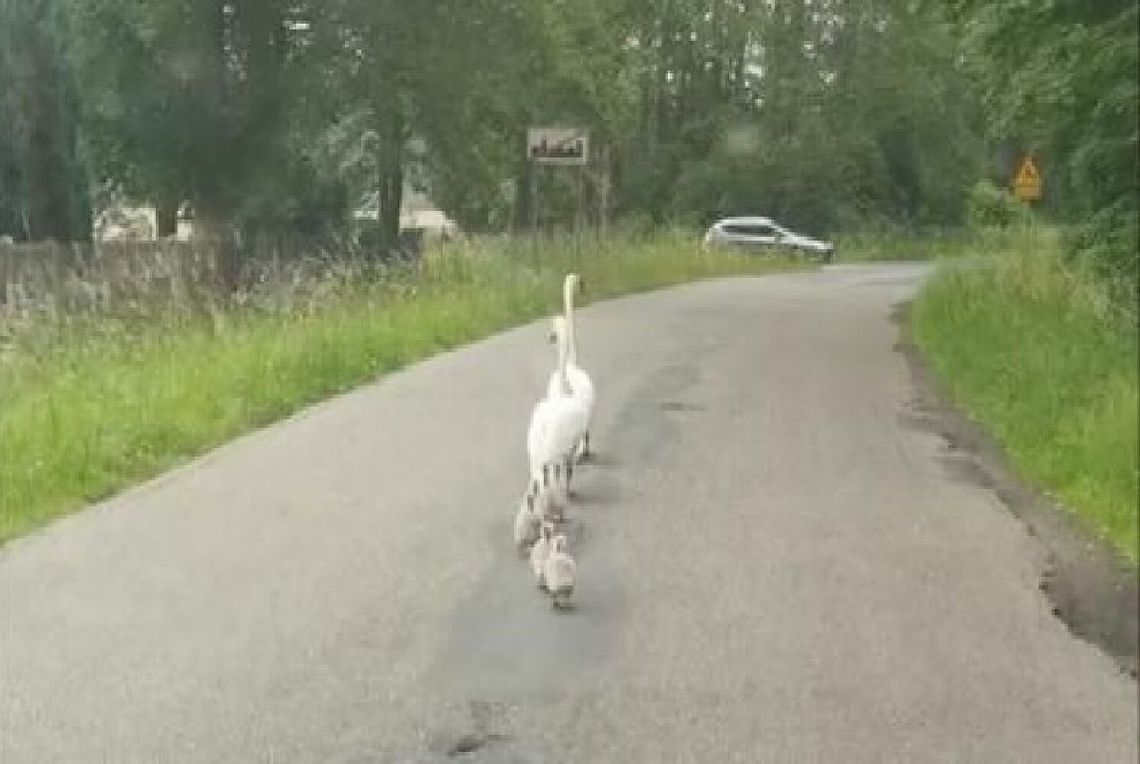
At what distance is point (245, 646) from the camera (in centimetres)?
812

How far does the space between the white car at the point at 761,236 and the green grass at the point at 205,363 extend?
26.5 meters

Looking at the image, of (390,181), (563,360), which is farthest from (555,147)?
(563,360)

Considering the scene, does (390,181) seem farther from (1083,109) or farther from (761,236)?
(1083,109)

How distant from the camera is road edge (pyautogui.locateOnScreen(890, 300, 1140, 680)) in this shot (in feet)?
13.8

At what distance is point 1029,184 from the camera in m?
8.77

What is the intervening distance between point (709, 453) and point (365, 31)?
64.3ft

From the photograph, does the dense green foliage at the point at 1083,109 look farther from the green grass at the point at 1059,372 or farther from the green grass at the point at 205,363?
the green grass at the point at 205,363

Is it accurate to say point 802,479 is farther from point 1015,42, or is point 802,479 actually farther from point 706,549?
point 1015,42

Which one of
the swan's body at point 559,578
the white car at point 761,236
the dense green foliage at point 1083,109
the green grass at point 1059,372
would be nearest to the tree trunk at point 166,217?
the white car at point 761,236

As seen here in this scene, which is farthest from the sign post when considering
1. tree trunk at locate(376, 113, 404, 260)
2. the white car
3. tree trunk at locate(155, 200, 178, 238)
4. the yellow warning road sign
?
the white car

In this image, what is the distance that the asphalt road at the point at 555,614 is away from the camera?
6.76m

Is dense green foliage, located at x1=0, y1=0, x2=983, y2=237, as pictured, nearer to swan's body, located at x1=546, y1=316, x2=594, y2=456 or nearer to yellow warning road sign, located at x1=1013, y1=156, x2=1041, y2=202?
swan's body, located at x1=546, y1=316, x2=594, y2=456

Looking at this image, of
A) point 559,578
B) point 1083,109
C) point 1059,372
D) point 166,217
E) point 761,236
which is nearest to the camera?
point 1059,372

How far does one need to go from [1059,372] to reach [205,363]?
1353 cm
